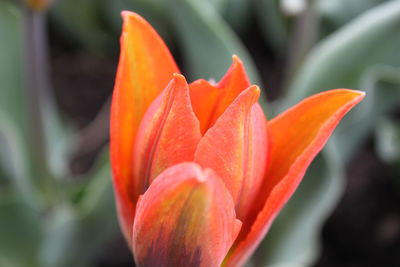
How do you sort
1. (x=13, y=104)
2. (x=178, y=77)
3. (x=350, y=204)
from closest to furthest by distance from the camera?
(x=178, y=77) < (x=13, y=104) < (x=350, y=204)

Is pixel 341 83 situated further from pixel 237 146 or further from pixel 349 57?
pixel 237 146

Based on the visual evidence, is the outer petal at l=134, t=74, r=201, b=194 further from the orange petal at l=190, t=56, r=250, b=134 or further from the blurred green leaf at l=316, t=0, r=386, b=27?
the blurred green leaf at l=316, t=0, r=386, b=27

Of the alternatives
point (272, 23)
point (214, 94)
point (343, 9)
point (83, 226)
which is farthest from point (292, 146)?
point (272, 23)

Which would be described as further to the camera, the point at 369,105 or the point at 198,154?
the point at 369,105

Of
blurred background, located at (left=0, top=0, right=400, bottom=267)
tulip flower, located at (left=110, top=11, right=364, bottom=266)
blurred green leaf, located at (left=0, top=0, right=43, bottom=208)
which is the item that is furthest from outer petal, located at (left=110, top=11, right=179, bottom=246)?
blurred green leaf, located at (left=0, top=0, right=43, bottom=208)

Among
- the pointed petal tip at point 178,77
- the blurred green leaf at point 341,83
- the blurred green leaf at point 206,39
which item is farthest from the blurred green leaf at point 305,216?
the pointed petal tip at point 178,77

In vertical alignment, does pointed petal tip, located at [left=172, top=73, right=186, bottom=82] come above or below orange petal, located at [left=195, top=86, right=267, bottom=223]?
above

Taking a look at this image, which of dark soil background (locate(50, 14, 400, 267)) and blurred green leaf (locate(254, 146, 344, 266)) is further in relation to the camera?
dark soil background (locate(50, 14, 400, 267))
